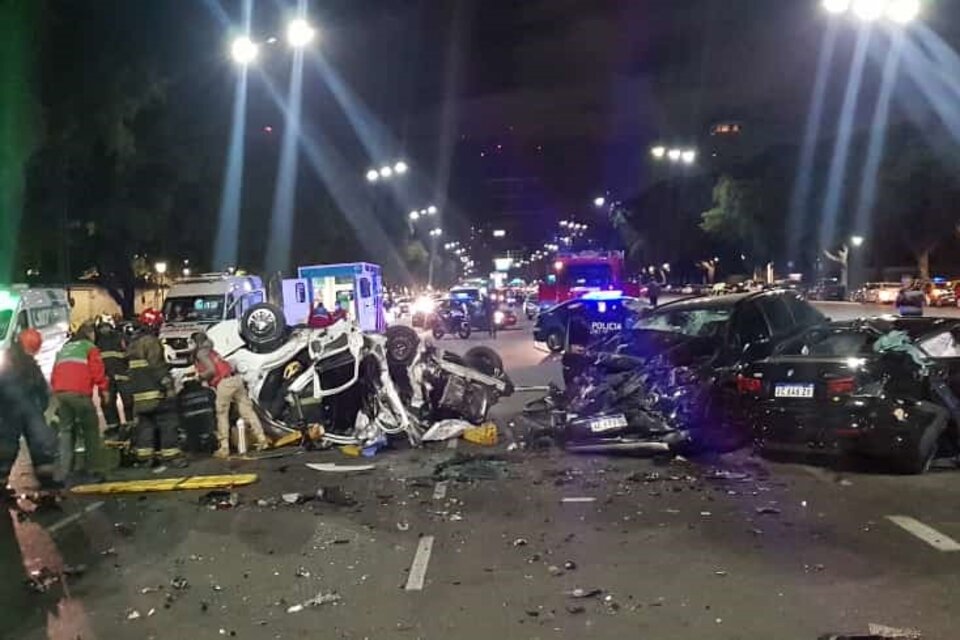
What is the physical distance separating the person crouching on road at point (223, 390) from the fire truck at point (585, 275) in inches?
934

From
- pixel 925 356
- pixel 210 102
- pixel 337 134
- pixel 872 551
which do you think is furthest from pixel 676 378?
pixel 337 134

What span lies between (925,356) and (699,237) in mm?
83275

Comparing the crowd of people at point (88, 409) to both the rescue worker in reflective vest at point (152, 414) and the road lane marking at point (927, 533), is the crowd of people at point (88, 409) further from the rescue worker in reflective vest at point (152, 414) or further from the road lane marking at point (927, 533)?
the road lane marking at point (927, 533)

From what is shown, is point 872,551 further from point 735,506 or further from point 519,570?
point 519,570

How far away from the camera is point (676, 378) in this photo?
1113 cm

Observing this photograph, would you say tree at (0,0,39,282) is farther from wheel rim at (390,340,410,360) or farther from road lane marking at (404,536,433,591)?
road lane marking at (404,536,433,591)

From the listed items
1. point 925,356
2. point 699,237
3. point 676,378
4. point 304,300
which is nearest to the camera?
point 925,356

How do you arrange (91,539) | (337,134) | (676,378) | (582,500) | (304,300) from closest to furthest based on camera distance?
(91,539)
(582,500)
(676,378)
(304,300)
(337,134)

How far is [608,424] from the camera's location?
11.3m

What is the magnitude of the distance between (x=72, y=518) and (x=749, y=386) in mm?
6678

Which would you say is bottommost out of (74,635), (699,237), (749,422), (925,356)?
(74,635)

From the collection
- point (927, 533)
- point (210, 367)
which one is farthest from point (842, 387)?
point (210, 367)

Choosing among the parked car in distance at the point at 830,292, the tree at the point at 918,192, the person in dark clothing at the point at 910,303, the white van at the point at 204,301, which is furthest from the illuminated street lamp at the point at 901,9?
the parked car in distance at the point at 830,292

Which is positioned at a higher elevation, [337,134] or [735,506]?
[337,134]
